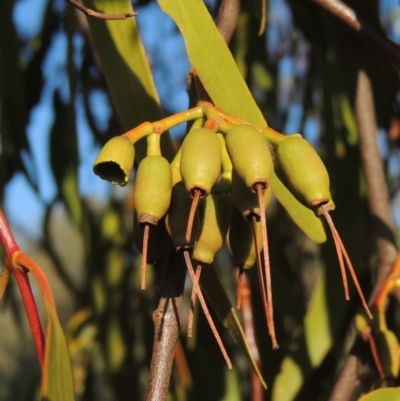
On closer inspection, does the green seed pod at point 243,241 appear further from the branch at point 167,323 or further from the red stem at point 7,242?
the red stem at point 7,242

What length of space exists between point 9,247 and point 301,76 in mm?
1502

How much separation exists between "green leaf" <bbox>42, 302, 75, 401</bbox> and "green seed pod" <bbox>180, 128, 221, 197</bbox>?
16cm

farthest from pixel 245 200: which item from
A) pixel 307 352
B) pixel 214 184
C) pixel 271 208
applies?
pixel 271 208

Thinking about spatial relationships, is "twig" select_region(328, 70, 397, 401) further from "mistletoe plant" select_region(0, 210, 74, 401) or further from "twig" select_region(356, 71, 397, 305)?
"mistletoe plant" select_region(0, 210, 74, 401)

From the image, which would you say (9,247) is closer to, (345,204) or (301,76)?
(345,204)

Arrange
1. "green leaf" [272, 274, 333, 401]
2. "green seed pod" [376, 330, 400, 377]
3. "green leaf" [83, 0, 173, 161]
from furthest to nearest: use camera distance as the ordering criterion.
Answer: "green leaf" [272, 274, 333, 401] → "green seed pod" [376, 330, 400, 377] → "green leaf" [83, 0, 173, 161]

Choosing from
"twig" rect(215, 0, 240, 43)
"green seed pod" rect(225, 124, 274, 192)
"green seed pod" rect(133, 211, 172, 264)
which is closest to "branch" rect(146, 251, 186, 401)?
"green seed pod" rect(133, 211, 172, 264)

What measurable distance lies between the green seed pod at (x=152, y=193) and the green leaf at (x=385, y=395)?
29cm

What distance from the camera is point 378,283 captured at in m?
1.09

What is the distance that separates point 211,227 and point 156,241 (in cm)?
6

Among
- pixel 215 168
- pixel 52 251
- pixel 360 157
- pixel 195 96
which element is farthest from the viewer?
pixel 52 251

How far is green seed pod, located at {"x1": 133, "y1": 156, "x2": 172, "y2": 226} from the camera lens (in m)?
0.61

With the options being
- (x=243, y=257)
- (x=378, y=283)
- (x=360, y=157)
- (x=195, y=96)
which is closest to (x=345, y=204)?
(x=360, y=157)

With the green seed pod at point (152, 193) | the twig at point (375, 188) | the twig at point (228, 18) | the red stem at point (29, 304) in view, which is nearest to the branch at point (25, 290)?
the red stem at point (29, 304)
